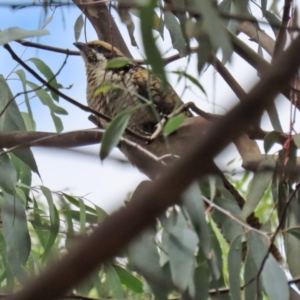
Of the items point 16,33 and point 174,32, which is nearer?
point 16,33

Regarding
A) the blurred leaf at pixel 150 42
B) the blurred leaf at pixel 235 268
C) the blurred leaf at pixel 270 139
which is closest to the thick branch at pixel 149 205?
the blurred leaf at pixel 150 42

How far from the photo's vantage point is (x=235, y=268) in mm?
1130

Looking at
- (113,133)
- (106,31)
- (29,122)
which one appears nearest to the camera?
(113,133)

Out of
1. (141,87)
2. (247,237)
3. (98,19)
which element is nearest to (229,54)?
(247,237)

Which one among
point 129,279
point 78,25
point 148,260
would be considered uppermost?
point 78,25

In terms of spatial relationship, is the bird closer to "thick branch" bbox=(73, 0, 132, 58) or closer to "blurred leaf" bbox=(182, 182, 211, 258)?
"thick branch" bbox=(73, 0, 132, 58)

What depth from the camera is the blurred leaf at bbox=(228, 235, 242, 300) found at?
1.12m

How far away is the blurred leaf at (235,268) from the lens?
1118 millimetres

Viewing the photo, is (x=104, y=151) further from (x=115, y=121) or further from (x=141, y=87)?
(x=141, y=87)

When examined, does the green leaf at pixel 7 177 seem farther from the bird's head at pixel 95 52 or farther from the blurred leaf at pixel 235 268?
the bird's head at pixel 95 52

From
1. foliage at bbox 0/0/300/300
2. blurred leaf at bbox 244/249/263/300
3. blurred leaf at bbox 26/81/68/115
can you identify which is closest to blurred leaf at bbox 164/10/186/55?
foliage at bbox 0/0/300/300

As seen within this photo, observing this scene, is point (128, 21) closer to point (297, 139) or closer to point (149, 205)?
point (297, 139)

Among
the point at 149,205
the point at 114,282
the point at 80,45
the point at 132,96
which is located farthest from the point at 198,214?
the point at 80,45

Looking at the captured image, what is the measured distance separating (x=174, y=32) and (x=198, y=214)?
1.86ft
